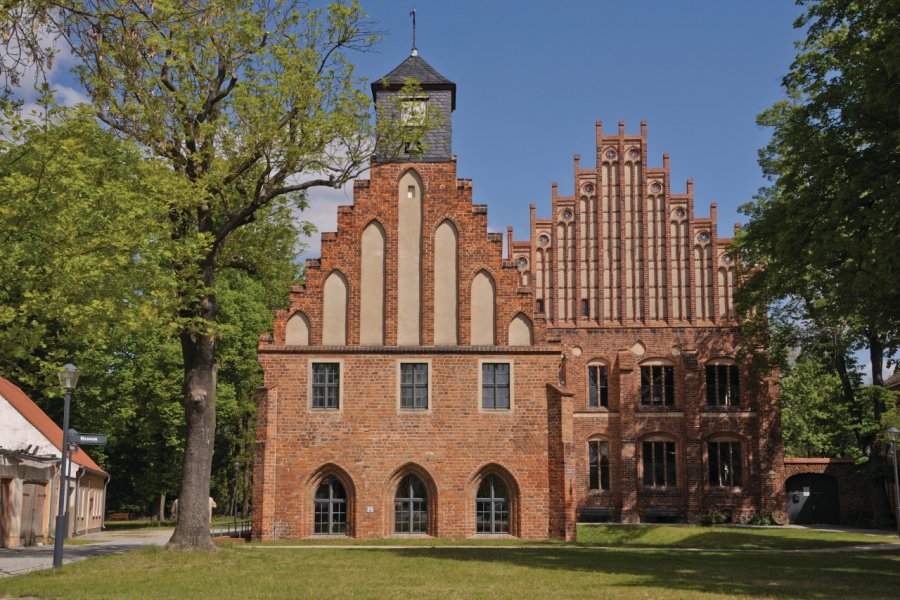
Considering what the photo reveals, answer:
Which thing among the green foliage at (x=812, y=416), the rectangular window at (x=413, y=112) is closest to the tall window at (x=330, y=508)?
the rectangular window at (x=413, y=112)

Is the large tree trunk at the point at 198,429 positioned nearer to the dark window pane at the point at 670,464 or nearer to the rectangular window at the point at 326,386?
the rectangular window at the point at 326,386

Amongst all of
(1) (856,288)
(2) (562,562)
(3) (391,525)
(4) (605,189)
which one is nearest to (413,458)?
(3) (391,525)

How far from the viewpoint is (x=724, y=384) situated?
43.5 m

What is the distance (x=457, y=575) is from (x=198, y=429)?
8053 mm

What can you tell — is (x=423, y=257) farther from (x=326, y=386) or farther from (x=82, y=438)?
(x=82, y=438)

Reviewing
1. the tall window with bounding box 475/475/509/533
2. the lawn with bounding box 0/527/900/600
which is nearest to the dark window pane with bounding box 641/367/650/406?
the tall window with bounding box 475/475/509/533

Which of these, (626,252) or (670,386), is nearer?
(670,386)

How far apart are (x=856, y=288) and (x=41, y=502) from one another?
24.5 m

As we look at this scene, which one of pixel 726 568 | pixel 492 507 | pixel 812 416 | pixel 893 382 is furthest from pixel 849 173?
pixel 812 416

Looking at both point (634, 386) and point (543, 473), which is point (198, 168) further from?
point (634, 386)

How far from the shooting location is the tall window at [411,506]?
93.7ft

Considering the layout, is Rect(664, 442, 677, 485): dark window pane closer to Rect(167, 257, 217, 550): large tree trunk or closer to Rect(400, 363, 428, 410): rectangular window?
Rect(400, 363, 428, 410): rectangular window

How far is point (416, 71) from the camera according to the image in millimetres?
32219

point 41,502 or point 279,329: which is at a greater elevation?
point 279,329
